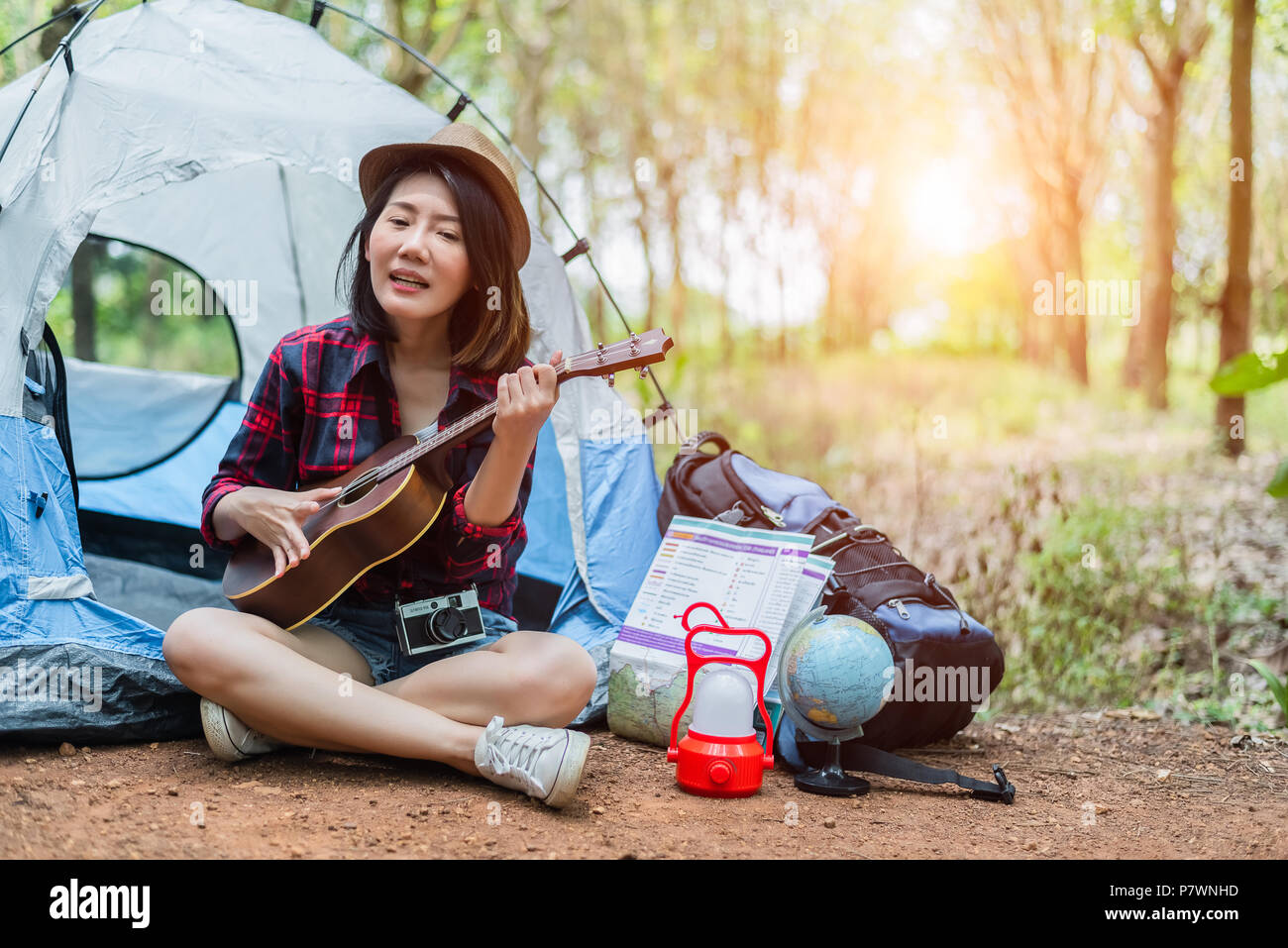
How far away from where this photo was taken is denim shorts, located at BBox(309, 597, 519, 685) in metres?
2.21

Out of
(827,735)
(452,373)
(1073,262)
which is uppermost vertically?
(1073,262)

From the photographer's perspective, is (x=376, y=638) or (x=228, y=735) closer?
(x=228, y=735)

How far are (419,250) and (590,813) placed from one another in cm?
116

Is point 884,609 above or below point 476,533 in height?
below

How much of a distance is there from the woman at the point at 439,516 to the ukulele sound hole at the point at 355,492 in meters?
0.03

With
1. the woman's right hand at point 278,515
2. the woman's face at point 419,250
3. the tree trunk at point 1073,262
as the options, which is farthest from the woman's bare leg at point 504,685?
the tree trunk at point 1073,262

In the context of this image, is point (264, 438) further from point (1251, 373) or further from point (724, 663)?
point (1251, 373)

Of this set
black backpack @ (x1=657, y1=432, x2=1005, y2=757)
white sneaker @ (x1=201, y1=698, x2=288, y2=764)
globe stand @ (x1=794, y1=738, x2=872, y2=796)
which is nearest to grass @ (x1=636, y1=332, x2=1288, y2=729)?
black backpack @ (x1=657, y1=432, x2=1005, y2=757)

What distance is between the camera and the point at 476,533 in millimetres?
2111

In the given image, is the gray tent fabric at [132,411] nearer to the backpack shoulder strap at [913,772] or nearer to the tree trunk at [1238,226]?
the backpack shoulder strap at [913,772]

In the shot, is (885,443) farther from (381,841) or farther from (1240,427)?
(381,841)

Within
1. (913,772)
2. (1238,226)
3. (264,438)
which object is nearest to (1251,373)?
(913,772)

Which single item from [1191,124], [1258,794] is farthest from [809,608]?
[1191,124]

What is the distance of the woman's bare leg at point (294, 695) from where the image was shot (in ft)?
6.29
